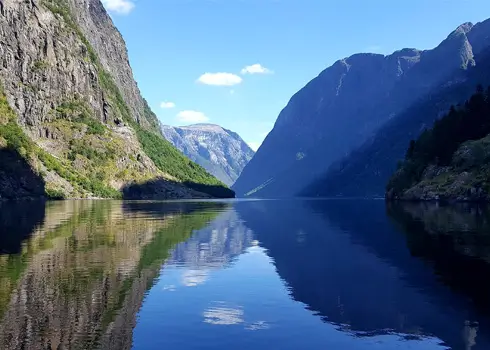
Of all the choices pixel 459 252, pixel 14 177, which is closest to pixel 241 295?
pixel 459 252

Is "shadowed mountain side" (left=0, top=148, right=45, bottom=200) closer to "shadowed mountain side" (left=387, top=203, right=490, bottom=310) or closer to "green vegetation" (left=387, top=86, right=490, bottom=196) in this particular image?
"green vegetation" (left=387, top=86, right=490, bottom=196)

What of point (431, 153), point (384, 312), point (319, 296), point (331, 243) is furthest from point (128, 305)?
point (431, 153)

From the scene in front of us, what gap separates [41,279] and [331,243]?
35582 millimetres

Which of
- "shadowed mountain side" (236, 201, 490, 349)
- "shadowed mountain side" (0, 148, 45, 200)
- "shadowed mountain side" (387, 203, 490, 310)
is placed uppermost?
"shadowed mountain side" (0, 148, 45, 200)

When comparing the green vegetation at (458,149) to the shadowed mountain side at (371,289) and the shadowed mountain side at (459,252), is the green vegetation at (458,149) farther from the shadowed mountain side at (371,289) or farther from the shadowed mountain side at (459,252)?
the shadowed mountain side at (371,289)

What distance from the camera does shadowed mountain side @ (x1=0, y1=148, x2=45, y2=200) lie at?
181375 mm

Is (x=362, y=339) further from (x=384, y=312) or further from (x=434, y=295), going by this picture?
(x=434, y=295)

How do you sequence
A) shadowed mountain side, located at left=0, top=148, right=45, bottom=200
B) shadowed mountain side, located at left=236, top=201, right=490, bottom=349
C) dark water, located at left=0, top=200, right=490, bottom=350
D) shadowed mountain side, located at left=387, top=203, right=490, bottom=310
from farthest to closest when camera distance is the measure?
shadowed mountain side, located at left=0, top=148, right=45, bottom=200 → shadowed mountain side, located at left=387, top=203, right=490, bottom=310 → shadowed mountain side, located at left=236, top=201, right=490, bottom=349 → dark water, located at left=0, top=200, right=490, bottom=350

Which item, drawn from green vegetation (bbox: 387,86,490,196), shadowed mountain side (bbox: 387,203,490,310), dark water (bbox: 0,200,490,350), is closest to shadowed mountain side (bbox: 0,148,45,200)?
dark water (bbox: 0,200,490,350)

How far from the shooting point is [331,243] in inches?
2309

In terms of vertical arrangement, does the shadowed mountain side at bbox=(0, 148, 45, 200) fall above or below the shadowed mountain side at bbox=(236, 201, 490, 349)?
above

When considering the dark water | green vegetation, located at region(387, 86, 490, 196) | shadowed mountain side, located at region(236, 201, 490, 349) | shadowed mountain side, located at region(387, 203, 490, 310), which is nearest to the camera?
the dark water

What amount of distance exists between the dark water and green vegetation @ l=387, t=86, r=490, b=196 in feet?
370

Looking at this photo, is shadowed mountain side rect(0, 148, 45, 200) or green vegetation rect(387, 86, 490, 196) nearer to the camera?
green vegetation rect(387, 86, 490, 196)
